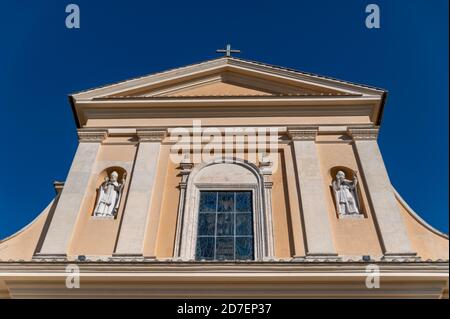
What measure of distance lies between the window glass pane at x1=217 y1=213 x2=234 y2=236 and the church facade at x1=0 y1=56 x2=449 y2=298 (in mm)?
31

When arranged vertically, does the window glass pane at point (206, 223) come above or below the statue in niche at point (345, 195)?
below

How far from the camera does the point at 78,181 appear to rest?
10453 millimetres

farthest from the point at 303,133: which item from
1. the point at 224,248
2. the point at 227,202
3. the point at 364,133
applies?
the point at 224,248

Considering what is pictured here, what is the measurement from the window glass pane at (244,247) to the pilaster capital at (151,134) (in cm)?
330

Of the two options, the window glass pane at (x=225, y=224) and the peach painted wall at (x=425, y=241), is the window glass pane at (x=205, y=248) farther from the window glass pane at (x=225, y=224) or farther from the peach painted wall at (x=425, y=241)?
the peach painted wall at (x=425, y=241)

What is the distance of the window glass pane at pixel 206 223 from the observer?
977cm

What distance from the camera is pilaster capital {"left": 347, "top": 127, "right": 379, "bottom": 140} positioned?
11.3 metres

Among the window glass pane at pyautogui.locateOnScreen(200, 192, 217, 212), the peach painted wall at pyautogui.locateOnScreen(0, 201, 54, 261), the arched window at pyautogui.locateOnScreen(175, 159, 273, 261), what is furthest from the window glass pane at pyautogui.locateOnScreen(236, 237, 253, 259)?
the peach painted wall at pyautogui.locateOnScreen(0, 201, 54, 261)

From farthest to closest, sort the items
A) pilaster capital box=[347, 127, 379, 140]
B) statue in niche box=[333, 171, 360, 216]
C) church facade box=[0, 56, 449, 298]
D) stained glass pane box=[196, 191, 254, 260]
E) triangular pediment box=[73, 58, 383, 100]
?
triangular pediment box=[73, 58, 383, 100], pilaster capital box=[347, 127, 379, 140], statue in niche box=[333, 171, 360, 216], stained glass pane box=[196, 191, 254, 260], church facade box=[0, 56, 449, 298]

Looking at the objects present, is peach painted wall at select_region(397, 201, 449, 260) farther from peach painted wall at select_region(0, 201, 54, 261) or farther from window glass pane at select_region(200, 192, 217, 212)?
peach painted wall at select_region(0, 201, 54, 261)

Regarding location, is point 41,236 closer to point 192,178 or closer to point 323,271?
Result: point 192,178

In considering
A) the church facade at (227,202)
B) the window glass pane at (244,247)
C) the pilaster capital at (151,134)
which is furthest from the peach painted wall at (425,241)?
the pilaster capital at (151,134)

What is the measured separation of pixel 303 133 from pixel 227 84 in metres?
2.79

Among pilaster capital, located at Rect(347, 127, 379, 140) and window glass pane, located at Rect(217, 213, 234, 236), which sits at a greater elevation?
pilaster capital, located at Rect(347, 127, 379, 140)
